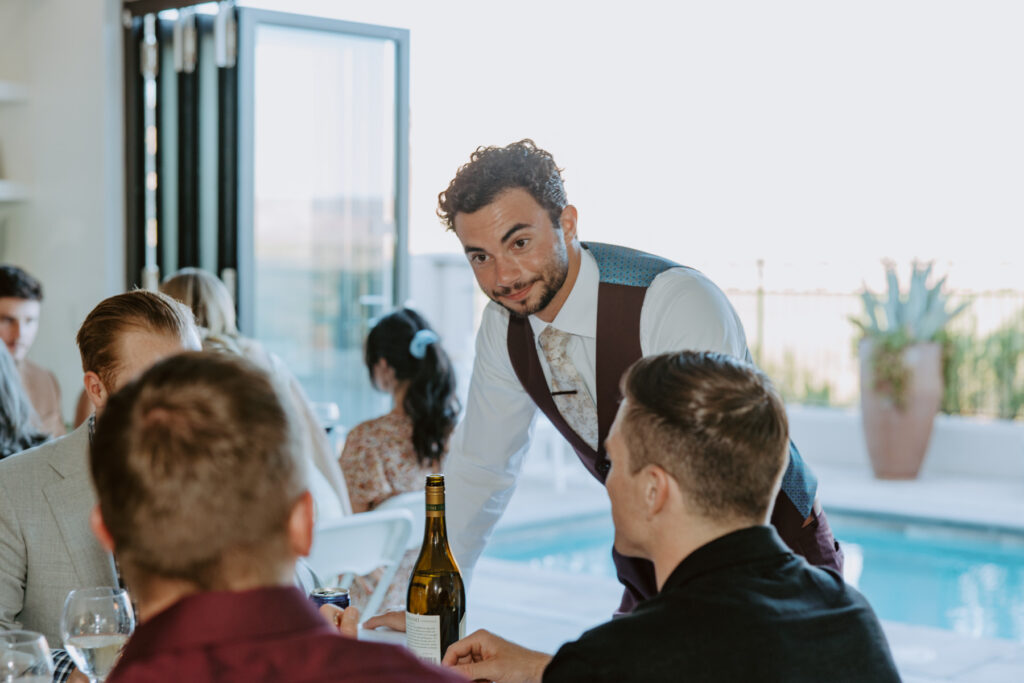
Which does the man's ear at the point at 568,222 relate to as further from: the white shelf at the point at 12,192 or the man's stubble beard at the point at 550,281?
the white shelf at the point at 12,192

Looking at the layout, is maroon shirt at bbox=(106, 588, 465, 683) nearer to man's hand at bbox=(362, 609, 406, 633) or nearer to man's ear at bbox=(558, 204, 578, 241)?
man's hand at bbox=(362, 609, 406, 633)

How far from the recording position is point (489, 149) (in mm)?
2105

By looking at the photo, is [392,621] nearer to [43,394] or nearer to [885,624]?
[43,394]

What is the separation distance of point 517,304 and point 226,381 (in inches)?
47.5

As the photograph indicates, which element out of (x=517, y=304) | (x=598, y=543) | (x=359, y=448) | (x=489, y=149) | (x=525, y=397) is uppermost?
(x=489, y=149)

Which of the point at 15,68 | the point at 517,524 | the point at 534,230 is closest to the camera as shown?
the point at 534,230

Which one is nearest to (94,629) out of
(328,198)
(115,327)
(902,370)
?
(115,327)

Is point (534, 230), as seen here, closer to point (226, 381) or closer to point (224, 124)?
point (226, 381)

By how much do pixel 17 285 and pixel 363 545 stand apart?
1.73 m

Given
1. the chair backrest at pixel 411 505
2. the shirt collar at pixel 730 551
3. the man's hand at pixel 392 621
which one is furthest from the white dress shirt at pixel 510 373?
the chair backrest at pixel 411 505

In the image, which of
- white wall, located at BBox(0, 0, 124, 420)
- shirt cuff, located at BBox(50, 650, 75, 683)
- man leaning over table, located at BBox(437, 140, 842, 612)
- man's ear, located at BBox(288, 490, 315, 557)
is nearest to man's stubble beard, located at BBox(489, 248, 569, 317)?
man leaning over table, located at BBox(437, 140, 842, 612)

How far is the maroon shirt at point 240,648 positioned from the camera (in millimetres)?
906

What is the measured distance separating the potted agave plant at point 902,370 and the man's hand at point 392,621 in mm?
7045

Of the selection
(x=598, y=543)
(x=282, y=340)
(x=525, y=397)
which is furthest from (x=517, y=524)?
(x=525, y=397)
